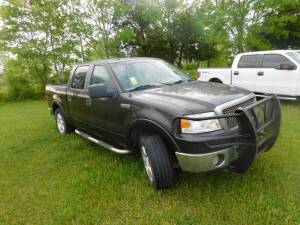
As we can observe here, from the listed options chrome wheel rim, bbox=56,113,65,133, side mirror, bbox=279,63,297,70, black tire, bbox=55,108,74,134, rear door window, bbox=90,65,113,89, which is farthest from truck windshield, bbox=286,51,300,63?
chrome wheel rim, bbox=56,113,65,133

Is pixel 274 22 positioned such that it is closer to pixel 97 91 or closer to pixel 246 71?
pixel 246 71

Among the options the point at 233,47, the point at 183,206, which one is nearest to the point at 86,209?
the point at 183,206

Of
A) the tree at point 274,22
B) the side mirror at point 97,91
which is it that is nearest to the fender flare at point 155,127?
the side mirror at point 97,91

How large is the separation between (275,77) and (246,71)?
101 centimetres

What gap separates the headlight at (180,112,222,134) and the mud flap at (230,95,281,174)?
9.9 inches

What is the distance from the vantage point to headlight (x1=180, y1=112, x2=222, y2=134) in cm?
276

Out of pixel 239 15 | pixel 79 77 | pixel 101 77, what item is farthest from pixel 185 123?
pixel 239 15

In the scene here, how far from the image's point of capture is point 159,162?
120 inches

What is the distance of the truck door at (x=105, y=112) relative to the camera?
372 centimetres

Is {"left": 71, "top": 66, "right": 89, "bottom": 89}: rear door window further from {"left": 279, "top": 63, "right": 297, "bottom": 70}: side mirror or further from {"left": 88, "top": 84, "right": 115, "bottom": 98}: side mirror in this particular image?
{"left": 279, "top": 63, "right": 297, "bottom": 70}: side mirror

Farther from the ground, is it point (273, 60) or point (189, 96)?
point (189, 96)

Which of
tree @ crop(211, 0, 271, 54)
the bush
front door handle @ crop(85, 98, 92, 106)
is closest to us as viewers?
front door handle @ crop(85, 98, 92, 106)

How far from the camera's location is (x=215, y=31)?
16.5 m

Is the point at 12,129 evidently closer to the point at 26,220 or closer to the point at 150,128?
the point at 26,220
